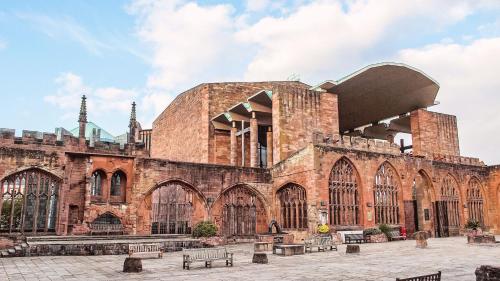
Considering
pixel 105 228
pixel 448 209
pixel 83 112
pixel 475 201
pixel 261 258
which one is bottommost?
pixel 261 258

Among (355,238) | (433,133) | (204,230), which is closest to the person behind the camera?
(204,230)

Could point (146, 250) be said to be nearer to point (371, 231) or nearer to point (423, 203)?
point (371, 231)

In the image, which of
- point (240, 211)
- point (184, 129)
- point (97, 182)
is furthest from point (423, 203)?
point (184, 129)

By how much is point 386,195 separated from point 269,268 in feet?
56.5

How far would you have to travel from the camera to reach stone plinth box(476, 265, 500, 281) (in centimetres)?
584

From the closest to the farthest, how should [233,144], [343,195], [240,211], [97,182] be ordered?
1. [97,182]
2. [343,195]
3. [240,211]
4. [233,144]

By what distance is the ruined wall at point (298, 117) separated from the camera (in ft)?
95.3

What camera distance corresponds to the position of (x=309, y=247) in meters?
18.1

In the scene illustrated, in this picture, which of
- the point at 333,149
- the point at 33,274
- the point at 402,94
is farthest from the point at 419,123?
the point at 33,274

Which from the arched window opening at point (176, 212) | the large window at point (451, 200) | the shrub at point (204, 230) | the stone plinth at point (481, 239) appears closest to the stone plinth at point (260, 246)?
the shrub at point (204, 230)

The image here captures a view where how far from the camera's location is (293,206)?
85.7 ft

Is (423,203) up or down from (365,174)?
down

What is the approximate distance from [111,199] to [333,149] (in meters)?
13.3

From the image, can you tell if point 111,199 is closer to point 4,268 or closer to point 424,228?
point 4,268
